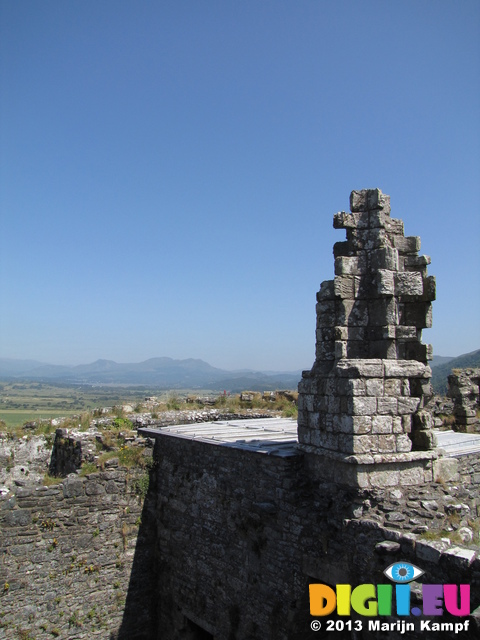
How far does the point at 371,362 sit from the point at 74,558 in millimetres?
6946

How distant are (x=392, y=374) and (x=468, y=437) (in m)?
5.03

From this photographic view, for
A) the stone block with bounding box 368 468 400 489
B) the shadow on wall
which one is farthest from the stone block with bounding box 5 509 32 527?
the stone block with bounding box 368 468 400 489

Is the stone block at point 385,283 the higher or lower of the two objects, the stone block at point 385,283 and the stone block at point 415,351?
the higher

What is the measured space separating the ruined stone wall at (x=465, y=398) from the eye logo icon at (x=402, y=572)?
31.3 ft

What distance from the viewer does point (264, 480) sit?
8.23m

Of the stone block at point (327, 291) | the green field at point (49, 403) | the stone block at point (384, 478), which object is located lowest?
the green field at point (49, 403)

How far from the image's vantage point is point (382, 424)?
6.89 m

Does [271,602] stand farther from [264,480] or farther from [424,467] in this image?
[424,467]

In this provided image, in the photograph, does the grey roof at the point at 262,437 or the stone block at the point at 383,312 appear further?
the grey roof at the point at 262,437

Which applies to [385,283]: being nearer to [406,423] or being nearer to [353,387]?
[353,387]

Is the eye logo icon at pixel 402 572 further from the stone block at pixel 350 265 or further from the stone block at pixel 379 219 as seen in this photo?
the stone block at pixel 379 219

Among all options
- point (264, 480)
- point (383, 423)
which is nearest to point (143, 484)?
point (264, 480)

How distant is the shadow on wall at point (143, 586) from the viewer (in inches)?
417

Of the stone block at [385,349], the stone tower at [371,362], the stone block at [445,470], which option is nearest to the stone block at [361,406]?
the stone tower at [371,362]
